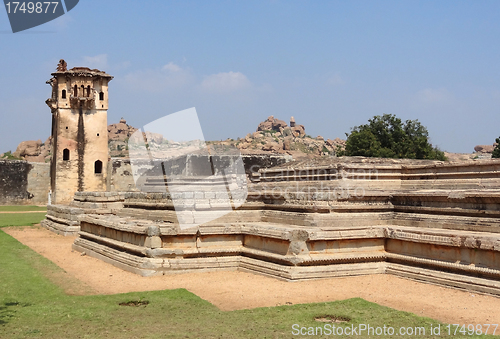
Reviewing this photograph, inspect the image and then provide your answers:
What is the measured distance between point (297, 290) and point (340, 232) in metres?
1.35

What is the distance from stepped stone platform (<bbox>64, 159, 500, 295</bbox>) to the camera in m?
6.89

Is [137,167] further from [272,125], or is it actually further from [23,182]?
[272,125]

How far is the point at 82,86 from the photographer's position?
27.9m

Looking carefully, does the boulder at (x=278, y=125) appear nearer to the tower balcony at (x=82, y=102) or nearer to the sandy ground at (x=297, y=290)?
the tower balcony at (x=82, y=102)

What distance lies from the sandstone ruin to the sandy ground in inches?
8.3

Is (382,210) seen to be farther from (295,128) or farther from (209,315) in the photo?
(295,128)

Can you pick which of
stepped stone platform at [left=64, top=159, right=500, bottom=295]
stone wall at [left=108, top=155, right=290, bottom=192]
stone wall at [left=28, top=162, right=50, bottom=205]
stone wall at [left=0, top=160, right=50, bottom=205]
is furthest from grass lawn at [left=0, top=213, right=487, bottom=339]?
stone wall at [left=28, top=162, right=50, bottom=205]

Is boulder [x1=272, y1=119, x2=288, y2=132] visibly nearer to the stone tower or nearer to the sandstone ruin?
the stone tower

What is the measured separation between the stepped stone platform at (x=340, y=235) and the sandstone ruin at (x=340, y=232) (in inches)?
0.6

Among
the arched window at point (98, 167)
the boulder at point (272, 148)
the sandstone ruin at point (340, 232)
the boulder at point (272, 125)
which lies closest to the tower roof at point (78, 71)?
the arched window at point (98, 167)

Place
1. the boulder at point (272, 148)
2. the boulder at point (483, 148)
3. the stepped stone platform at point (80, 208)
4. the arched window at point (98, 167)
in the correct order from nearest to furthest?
the stepped stone platform at point (80, 208), the arched window at point (98, 167), the boulder at point (272, 148), the boulder at point (483, 148)

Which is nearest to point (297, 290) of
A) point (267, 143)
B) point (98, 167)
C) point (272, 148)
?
point (98, 167)

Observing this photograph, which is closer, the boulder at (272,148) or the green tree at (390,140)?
the green tree at (390,140)

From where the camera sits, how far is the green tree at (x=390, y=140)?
3134 centimetres
